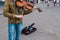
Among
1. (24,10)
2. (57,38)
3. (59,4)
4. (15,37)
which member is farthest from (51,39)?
(59,4)

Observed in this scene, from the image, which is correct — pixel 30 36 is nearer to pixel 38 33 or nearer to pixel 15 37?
pixel 38 33

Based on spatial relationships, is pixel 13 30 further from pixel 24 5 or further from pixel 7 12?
pixel 24 5

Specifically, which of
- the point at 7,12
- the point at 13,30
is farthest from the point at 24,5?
the point at 13,30

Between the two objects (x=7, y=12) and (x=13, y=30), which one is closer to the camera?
(x=7, y=12)

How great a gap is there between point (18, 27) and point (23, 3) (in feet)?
2.04

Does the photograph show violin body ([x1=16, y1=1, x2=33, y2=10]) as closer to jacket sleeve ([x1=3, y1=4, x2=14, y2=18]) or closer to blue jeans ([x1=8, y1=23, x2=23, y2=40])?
jacket sleeve ([x1=3, y1=4, x2=14, y2=18])

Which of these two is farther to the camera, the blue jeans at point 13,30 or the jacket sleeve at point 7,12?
the blue jeans at point 13,30

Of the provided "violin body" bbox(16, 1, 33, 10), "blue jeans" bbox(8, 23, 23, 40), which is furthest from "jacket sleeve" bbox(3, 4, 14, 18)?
"blue jeans" bbox(8, 23, 23, 40)

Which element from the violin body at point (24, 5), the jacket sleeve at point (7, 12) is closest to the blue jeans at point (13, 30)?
the jacket sleeve at point (7, 12)

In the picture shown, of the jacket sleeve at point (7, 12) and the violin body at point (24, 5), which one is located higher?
the violin body at point (24, 5)

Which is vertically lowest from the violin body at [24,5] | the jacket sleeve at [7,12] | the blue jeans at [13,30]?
the blue jeans at [13,30]

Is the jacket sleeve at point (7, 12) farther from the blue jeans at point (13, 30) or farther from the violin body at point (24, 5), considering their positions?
the blue jeans at point (13, 30)

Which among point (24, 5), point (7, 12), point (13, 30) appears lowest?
point (13, 30)

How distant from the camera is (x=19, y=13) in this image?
4.52 meters
